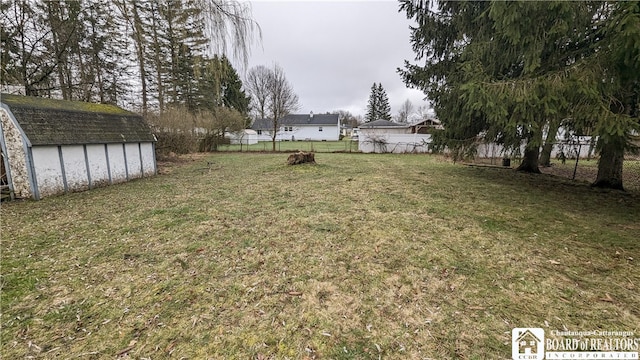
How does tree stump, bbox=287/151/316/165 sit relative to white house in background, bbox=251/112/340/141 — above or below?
below

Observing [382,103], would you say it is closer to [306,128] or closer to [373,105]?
[373,105]

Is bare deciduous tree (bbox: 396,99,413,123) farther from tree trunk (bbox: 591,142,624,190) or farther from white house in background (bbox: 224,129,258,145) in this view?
tree trunk (bbox: 591,142,624,190)

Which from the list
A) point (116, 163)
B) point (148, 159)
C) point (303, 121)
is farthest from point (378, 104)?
point (116, 163)

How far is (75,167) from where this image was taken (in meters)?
6.69

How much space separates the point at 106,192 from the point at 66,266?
15.1ft

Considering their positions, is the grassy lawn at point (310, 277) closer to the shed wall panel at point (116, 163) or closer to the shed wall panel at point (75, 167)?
the shed wall panel at point (75, 167)

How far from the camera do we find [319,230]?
407 centimetres

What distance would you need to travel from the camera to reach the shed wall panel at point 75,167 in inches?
255

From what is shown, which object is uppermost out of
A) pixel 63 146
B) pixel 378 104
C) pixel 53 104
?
pixel 378 104

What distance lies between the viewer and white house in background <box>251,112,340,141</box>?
39625 millimetres

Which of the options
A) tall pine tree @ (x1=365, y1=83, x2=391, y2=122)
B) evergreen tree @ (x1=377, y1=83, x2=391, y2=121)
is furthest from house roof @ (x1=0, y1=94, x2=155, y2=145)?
evergreen tree @ (x1=377, y1=83, x2=391, y2=121)

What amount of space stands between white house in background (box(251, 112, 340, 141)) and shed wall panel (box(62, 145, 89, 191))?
108 feet

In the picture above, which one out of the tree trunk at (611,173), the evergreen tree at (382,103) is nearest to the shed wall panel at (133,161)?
the tree trunk at (611,173)

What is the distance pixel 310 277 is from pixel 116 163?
816 centimetres
